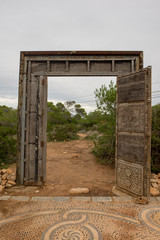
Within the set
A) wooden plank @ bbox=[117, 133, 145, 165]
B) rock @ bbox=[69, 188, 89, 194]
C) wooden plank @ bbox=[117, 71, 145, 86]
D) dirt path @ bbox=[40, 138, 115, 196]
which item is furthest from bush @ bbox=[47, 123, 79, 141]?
wooden plank @ bbox=[117, 71, 145, 86]

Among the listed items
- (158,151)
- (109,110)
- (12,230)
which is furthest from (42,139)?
(158,151)

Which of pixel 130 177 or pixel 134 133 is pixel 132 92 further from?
pixel 130 177

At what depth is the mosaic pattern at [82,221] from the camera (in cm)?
314

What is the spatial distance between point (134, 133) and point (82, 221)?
8.52 feet

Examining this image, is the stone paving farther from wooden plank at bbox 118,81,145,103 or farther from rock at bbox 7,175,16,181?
wooden plank at bbox 118,81,145,103

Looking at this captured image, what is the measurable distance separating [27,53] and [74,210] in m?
4.84

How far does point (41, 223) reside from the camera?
3.53m

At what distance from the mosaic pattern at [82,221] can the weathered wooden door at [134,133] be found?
2.17 ft

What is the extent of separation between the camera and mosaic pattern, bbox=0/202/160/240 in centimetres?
314

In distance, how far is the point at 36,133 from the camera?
19.0ft

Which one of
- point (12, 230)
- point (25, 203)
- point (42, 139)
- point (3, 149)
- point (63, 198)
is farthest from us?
point (3, 149)

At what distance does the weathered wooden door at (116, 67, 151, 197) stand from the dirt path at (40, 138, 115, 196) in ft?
2.67

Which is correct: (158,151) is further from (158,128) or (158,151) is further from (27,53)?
(27,53)

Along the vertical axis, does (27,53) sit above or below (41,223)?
above
